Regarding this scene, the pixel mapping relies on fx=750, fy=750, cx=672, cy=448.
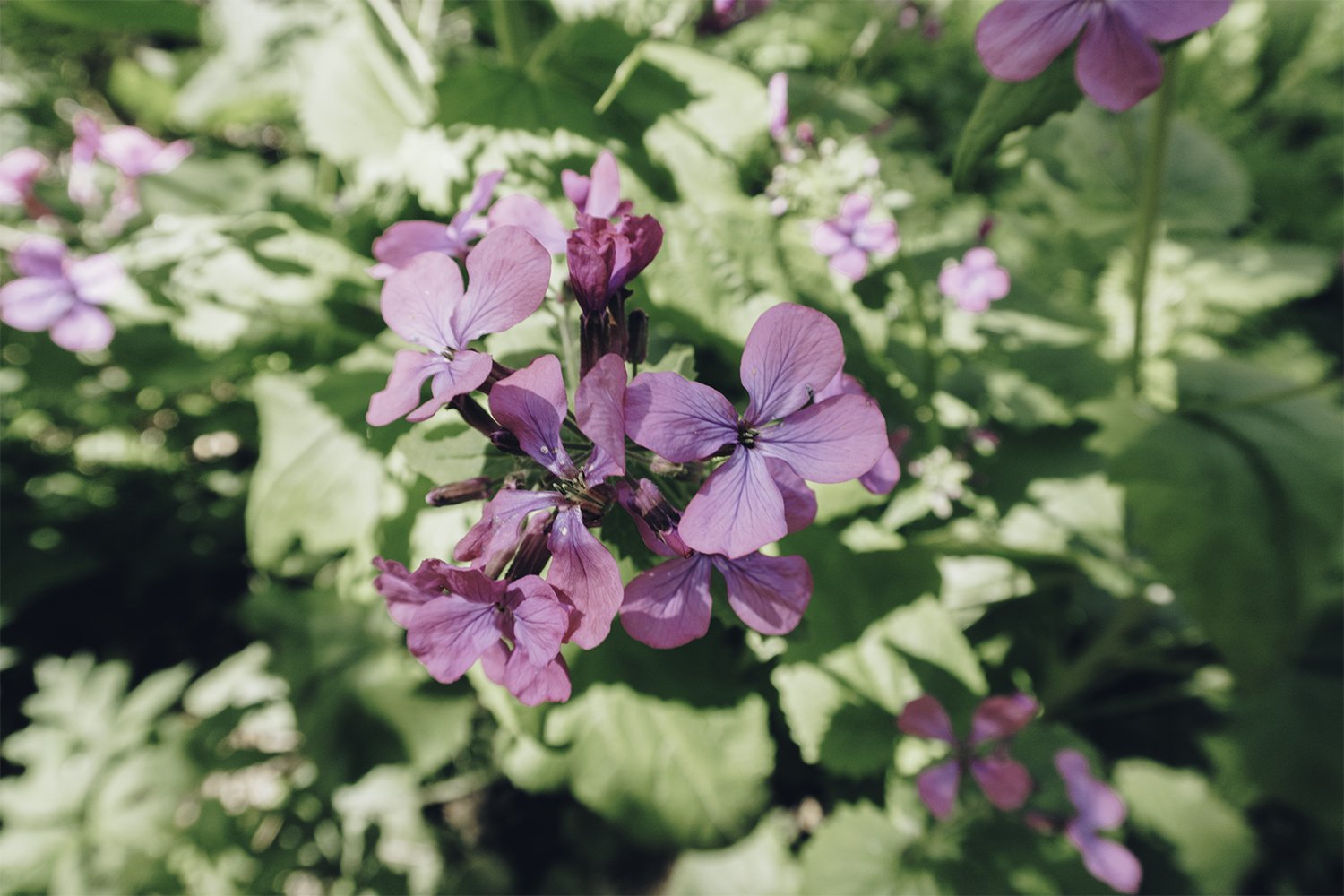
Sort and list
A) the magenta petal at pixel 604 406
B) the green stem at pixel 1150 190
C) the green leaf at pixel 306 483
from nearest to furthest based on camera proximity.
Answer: the magenta petal at pixel 604 406
the green stem at pixel 1150 190
the green leaf at pixel 306 483

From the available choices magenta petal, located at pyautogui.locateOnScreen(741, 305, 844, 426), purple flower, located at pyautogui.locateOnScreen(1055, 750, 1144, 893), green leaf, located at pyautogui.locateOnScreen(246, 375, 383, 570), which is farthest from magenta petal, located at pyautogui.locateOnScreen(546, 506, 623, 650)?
purple flower, located at pyautogui.locateOnScreen(1055, 750, 1144, 893)

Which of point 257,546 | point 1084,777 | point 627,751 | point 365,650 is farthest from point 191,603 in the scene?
point 1084,777

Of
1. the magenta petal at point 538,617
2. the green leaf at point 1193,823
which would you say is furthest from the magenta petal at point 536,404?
the green leaf at point 1193,823

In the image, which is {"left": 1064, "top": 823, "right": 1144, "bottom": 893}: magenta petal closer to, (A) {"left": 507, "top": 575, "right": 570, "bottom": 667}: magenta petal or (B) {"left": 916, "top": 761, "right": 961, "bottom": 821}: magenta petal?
(B) {"left": 916, "top": 761, "right": 961, "bottom": 821}: magenta petal

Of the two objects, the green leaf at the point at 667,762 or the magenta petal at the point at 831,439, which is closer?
the magenta petal at the point at 831,439

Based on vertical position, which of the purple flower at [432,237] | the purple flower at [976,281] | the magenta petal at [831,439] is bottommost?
the purple flower at [976,281]

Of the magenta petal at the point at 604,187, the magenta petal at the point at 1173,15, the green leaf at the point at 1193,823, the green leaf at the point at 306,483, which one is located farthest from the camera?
the green leaf at the point at 1193,823

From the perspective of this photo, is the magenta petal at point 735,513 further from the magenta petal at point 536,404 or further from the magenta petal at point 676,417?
the magenta petal at point 536,404
